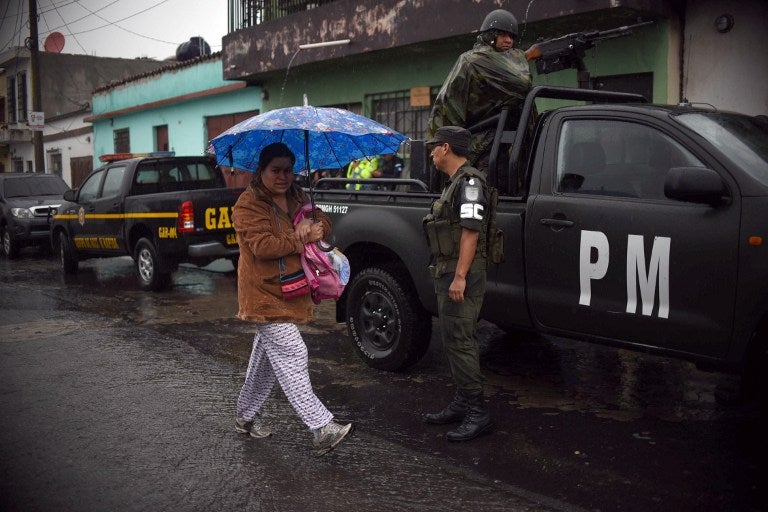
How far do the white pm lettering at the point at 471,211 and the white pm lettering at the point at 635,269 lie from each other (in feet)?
2.31

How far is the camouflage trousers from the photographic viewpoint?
421cm

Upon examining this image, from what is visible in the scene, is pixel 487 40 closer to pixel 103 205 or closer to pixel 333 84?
pixel 103 205

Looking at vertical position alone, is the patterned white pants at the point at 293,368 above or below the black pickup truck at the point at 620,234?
below

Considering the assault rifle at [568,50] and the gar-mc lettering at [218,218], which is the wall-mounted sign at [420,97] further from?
the assault rifle at [568,50]

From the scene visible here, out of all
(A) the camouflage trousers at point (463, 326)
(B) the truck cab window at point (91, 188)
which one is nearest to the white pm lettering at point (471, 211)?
(A) the camouflage trousers at point (463, 326)

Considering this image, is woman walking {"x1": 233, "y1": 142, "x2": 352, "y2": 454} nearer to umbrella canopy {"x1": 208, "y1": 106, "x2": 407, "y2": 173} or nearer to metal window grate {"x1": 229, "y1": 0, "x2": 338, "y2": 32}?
umbrella canopy {"x1": 208, "y1": 106, "x2": 407, "y2": 173}

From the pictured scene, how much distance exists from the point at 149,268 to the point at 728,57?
7.77m

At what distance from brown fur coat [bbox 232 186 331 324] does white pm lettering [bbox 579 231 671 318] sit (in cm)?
162

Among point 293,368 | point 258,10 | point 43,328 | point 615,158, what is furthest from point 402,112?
point 293,368

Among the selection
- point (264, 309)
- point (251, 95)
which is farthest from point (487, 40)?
point (251, 95)

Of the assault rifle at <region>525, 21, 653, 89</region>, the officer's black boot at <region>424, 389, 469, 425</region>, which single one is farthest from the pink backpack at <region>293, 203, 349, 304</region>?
the assault rifle at <region>525, 21, 653, 89</region>

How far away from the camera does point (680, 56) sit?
31.4 feet

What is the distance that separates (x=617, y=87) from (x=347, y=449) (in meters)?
7.74

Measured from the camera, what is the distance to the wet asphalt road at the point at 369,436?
Result: 355 centimetres
